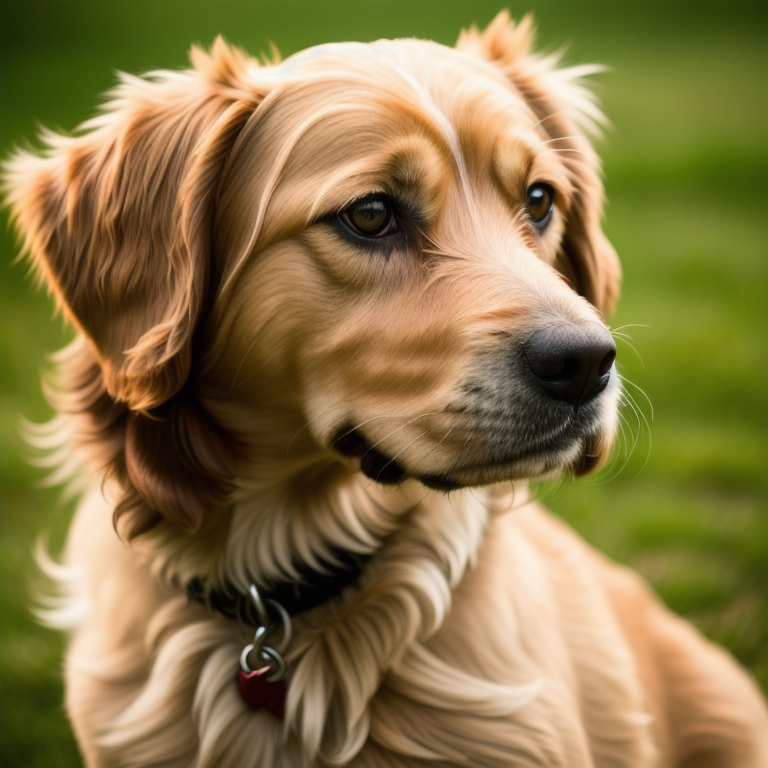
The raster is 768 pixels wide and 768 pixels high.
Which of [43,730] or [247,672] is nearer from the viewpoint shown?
[247,672]

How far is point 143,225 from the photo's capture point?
2742 mm

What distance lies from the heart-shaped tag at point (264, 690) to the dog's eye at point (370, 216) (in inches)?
53.0

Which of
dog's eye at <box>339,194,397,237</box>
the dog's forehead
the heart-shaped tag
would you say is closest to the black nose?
dog's eye at <box>339,194,397,237</box>

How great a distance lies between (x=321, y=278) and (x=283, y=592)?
1020 millimetres

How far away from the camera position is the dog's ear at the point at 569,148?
325 centimetres

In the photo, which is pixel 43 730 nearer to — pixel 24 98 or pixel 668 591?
pixel 668 591

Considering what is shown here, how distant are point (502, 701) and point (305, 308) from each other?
52.0 inches

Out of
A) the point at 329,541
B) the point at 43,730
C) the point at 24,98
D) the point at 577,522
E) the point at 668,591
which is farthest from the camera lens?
the point at 24,98

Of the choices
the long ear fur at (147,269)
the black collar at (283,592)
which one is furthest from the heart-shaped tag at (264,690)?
the long ear fur at (147,269)

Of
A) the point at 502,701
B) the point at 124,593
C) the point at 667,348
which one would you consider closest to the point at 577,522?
the point at 667,348

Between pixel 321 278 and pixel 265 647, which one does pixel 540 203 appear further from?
pixel 265 647

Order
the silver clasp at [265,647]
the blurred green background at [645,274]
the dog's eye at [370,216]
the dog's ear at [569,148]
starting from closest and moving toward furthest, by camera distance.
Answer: the dog's eye at [370,216]
the silver clasp at [265,647]
the dog's ear at [569,148]
the blurred green background at [645,274]

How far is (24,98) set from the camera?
11.1 m

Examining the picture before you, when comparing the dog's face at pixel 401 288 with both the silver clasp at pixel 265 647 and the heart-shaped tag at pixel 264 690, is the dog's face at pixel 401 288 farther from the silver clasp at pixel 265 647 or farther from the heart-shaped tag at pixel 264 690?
the heart-shaped tag at pixel 264 690
